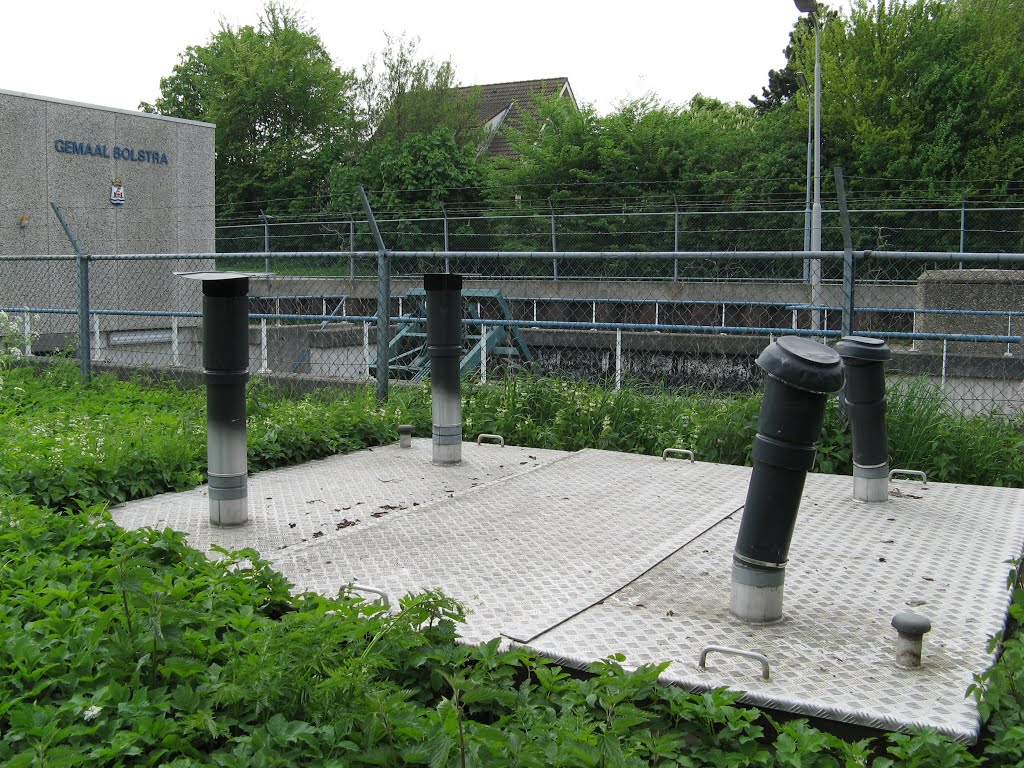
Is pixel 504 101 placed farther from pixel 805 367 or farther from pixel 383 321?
pixel 805 367

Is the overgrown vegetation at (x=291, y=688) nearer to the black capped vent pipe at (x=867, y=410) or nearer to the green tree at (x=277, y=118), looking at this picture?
the black capped vent pipe at (x=867, y=410)

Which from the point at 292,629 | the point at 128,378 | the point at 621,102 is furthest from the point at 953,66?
the point at 292,629

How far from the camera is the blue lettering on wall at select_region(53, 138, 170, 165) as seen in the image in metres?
15.3

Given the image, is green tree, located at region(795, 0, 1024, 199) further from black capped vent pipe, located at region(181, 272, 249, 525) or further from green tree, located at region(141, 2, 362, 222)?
black capped vent pipe, located at region(181, 272, 249, 525)

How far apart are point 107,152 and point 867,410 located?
47.7 ft

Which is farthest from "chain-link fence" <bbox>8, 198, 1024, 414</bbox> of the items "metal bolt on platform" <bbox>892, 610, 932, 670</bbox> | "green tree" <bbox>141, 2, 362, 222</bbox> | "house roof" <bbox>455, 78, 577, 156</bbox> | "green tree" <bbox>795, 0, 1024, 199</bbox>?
"house roof" <bbox>455, 78, 577, 156</bbox>

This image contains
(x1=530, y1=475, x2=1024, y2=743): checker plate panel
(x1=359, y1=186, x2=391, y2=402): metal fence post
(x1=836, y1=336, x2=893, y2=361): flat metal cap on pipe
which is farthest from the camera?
(x1=359, y1=186, x2=391, y2=402): metal fence post

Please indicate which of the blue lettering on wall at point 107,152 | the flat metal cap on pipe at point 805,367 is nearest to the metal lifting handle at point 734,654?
the flat metal cap on pipe at point 805,367

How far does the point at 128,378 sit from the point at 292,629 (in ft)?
28.6

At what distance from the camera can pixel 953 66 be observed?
94.9 feet

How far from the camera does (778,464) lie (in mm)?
3227

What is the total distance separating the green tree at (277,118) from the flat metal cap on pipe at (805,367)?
1405 inches

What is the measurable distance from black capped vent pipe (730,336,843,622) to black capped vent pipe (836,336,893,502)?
1.47 meters

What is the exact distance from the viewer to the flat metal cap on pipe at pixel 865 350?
15.1 ft
